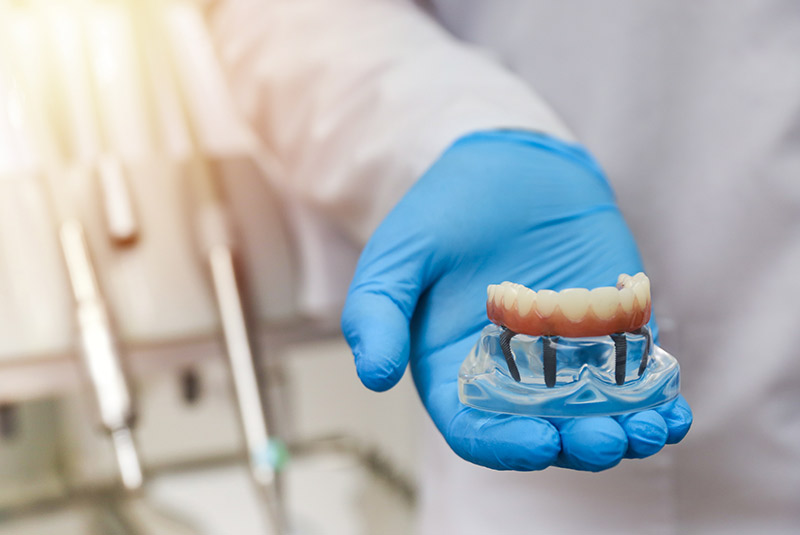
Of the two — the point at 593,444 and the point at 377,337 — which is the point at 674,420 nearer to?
the point at 593,444

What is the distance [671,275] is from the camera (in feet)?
2.25

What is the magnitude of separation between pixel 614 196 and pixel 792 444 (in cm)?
27

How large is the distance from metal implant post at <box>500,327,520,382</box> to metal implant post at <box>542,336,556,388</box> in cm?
2

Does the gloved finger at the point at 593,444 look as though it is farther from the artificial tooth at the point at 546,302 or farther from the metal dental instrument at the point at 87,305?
the metal dental instrument at the point at 87,305

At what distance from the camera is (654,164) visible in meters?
0.69

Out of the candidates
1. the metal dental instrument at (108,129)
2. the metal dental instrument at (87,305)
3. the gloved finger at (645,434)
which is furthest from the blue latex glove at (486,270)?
the metal dental instrument at (108,129)

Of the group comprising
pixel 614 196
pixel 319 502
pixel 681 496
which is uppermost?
pixel 614 196

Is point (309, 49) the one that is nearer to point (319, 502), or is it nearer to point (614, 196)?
point (614, 196)

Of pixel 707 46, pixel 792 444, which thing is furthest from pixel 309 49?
pixel 792 444

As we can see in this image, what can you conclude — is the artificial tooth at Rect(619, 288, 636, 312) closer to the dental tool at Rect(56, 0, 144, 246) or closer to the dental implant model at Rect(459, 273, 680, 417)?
the dental implant model at Rect(459, 273, 680, 417)

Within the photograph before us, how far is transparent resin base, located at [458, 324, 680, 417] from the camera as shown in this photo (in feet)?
1.48

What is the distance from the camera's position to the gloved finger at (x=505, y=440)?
42 cm

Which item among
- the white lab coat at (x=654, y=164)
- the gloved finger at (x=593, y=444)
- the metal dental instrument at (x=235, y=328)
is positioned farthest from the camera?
the metal dental instrument at (x=235, y=328)

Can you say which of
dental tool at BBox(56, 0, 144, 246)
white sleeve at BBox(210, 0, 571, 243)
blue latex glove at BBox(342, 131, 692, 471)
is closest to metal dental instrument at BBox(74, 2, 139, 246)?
dental tool at BBox(56, 0, 144, 246)
